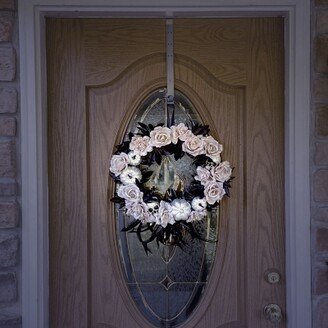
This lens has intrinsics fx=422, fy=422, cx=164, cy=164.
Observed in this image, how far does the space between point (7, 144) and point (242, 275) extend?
1.20m

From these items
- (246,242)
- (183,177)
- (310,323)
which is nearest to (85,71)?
(183,177)

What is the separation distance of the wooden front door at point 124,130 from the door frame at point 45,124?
0.22ft

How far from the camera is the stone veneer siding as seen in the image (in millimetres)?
1785

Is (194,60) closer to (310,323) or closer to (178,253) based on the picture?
(178,253)

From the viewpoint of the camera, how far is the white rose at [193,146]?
1840 mm

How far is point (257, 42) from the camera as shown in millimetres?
1943

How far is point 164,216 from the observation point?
5.92 feet

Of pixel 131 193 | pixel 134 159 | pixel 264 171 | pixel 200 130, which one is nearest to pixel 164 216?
pixel 131 193

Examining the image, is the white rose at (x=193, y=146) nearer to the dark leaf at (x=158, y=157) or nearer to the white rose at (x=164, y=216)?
the dark leaf at (x=158, y=157)

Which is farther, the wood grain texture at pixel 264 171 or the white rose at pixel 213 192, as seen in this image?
the wood grain texture at pixel 264 171

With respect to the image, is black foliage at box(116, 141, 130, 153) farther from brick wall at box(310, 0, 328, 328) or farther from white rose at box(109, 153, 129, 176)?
brick wall at box(310, 0, 328, 328)

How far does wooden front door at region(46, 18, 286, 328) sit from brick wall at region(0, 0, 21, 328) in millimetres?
170

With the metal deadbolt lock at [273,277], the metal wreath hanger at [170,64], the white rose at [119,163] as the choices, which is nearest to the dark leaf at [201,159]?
the metal wreath hanger at [170,64]

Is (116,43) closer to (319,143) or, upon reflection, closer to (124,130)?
(124,130)
